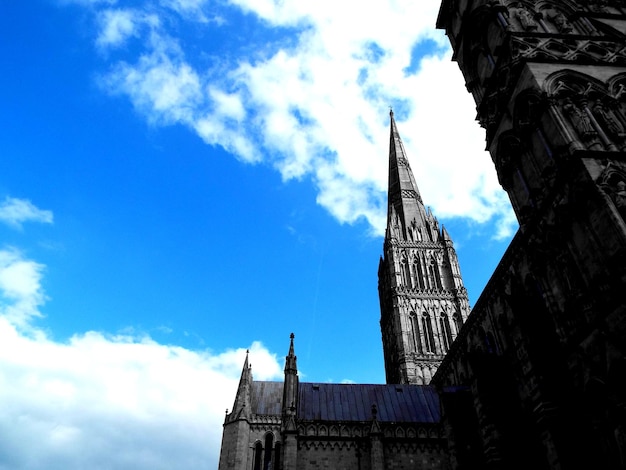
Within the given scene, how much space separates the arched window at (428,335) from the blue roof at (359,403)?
13.3 m

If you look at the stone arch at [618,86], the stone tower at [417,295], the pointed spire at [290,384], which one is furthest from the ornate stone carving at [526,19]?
the stone tower at [417,295]

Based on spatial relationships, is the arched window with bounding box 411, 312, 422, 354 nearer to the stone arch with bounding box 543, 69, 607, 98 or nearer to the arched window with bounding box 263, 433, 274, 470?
the arched window with bounding box 263, 433, 274, 470

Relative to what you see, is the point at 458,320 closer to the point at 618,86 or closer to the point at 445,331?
the point at 445,331

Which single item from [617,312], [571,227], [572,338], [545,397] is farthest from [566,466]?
[571,227]

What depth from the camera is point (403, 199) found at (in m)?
63.6

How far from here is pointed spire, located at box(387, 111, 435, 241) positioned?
58625mm

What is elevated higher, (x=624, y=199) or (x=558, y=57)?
(x=558, y=57)

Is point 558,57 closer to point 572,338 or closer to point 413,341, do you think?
point 572,338

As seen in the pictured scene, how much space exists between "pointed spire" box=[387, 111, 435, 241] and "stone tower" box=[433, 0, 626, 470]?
3717 centimetres

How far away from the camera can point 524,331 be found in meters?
15.7

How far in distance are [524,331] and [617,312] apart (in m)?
5.70

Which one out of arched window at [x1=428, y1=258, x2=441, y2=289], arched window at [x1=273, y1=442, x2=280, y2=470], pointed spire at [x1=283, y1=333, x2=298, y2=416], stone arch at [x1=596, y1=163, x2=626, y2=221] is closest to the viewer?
stone arch at [x1=596, y1=163, x2=626, y2=221]

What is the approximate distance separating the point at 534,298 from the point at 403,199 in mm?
48412

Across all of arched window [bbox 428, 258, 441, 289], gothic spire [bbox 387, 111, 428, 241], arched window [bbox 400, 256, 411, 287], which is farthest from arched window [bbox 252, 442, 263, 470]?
gothic spire [bbox 387, 111, 428, 241]
